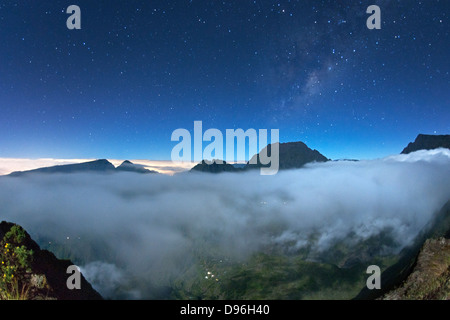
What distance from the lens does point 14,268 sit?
14.3 metres

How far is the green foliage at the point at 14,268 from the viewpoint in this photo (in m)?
12.1

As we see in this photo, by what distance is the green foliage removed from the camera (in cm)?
1208
